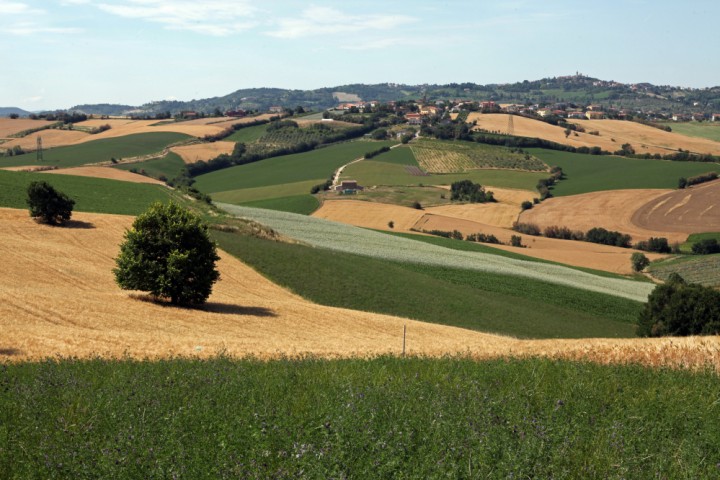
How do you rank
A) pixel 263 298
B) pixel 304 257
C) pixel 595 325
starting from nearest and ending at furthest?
pixel 263 298 → pixel 595 325 → pixel 304 257

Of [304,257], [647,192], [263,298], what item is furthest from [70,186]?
[647,192]

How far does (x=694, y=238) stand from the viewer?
100750mm

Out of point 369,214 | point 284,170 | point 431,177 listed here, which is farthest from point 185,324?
point 284,170

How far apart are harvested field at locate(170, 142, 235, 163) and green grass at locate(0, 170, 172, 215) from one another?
73420 millimetres

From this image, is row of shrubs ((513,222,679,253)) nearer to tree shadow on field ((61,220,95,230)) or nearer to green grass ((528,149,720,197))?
green grass ((528,149,720,197))

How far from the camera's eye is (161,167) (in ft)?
493

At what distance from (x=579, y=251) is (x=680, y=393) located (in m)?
85.9

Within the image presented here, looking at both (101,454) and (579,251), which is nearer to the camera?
(101,454)

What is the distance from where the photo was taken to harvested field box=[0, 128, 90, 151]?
552 ft

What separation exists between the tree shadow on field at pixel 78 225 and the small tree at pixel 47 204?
23.5 inches

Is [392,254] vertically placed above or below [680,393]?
below


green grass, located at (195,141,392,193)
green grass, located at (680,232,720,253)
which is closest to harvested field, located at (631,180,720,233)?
green grass, located at (680,232,720,253)

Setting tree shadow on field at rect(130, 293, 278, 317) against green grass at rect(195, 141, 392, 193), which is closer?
tree shadow on field at rect(130, 293, 278, 317)

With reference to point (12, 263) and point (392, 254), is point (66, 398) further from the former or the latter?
point (392, 254)
